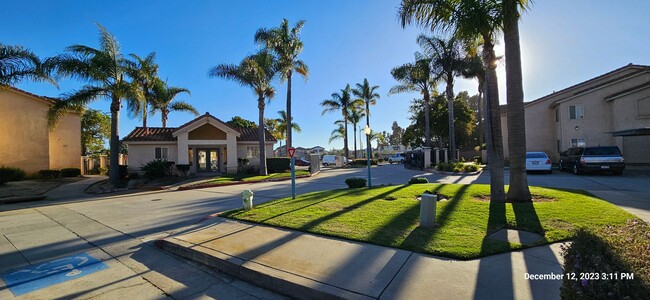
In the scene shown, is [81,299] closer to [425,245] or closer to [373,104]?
[425,245]

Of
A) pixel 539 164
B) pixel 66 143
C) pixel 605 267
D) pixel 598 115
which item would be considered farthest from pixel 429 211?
pixel 66 143

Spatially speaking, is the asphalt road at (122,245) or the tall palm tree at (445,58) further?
the tall palm tree at (445,58)

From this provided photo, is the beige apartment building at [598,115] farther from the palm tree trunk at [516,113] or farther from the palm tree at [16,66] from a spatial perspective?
the palm tree at [16,66]

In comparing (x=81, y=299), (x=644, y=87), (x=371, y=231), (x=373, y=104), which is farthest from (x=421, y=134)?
(x=81, y=299)

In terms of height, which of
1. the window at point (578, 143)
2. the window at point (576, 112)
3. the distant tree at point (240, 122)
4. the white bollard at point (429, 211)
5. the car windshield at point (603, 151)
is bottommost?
the white bollard at point (429, 211)

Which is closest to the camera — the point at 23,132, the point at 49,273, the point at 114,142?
the point at 49,273

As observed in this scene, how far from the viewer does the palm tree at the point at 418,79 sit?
27.8 metres

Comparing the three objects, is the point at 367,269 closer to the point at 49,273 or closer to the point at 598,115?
the point at 49,273

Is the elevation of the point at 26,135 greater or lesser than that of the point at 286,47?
lesser

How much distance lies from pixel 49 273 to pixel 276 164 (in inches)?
905

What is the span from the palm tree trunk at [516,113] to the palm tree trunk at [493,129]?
1.12 feet

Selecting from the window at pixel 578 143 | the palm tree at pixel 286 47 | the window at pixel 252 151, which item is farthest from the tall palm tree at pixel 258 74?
the window at pixel 578 143

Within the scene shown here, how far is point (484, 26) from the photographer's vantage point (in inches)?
303

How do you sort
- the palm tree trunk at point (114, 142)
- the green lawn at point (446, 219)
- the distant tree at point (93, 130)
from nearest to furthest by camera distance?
the green lawn at point (446, 219) → the palm tree trunk at point (114, 142) → the distant tree at point (93, 130)
